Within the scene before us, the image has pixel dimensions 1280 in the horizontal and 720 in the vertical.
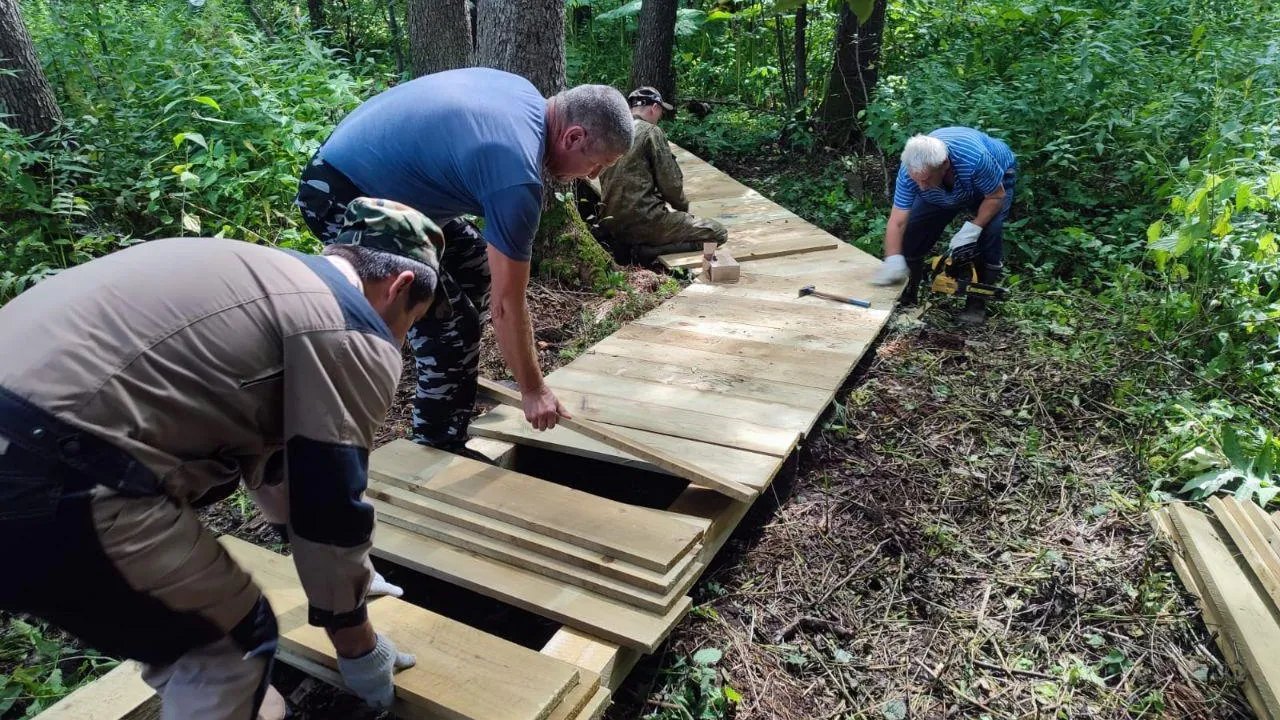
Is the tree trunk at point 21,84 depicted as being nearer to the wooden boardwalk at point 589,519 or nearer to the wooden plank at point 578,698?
the wooden boardwalk at point 589,519

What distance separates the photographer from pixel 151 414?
4.55 feet

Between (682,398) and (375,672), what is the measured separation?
6.55 feet

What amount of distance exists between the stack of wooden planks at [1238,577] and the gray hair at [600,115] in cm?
248

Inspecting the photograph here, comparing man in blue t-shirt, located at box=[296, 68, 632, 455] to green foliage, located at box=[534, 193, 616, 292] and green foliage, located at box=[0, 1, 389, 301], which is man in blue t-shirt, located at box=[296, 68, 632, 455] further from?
green foliage, located at box=[534, 193, 616, 292]

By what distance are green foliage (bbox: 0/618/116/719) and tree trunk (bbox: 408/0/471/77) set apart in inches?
239

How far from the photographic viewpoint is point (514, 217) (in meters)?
2.36

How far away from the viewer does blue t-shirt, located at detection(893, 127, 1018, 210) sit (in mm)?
4863

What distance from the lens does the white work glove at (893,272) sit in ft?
16.9

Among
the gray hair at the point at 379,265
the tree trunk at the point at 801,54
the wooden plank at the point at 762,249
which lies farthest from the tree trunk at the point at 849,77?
the gray hair at the point at 379,265

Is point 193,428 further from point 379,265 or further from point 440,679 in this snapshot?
point 440,679

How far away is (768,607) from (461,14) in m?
6.65

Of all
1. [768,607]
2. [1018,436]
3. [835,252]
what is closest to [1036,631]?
[768,607]

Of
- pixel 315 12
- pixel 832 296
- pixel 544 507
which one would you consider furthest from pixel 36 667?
pixel 315 12

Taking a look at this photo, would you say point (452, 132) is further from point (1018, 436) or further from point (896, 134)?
point (896, 134)
